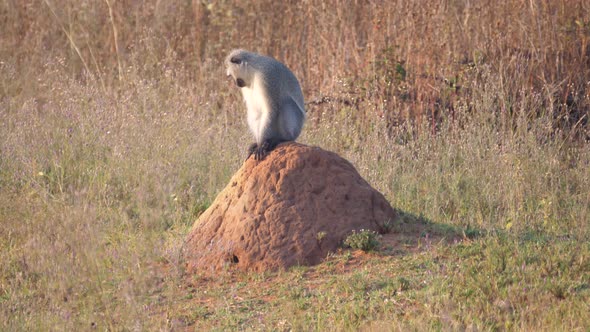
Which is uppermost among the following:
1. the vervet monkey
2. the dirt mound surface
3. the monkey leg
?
the vervet monkey

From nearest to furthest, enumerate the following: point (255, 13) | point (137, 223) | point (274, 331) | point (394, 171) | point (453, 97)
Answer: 1. point (274, 331)
2. point (137, 223)
3. point (394, 171)
4. point (453, 97)
5. point (255, 13)

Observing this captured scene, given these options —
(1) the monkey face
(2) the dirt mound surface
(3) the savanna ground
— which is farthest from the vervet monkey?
(3) the savanna ground

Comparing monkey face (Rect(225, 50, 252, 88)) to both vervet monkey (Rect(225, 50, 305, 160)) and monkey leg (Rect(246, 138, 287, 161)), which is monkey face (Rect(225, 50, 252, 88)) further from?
monkey leg (Rect(246, 138, 287, 161))

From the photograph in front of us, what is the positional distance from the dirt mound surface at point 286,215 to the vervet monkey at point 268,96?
0.46 meters

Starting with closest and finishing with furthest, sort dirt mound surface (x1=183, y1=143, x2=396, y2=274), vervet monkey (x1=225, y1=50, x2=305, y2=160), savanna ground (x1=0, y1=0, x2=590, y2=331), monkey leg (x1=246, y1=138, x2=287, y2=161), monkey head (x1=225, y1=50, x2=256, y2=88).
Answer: savanna ground (x1=0, y1=0, x2=590, y2=331), dirt mound surface (x1=183, y1=143, x2=396, y2=274), monkey leg (x1=246, y1=138, x2=287, y2=161), vervet monkey (x1=225, y1=50, x2=305, y2=160), monkey head (x1=225, y1=50, x2=256, y2=88)

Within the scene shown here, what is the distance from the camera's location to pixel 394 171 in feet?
28.2

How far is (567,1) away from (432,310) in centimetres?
683

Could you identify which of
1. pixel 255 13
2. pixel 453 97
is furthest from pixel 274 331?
pixel 255 13

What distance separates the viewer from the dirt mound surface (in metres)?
6.36

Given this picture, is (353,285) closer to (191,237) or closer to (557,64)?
(191,237)

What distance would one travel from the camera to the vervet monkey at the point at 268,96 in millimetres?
7180

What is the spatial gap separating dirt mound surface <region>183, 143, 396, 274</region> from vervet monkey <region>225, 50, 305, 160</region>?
0.46 m

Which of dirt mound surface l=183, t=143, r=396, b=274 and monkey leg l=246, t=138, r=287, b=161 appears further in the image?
monkey leg l=246, t=138, r=287, b=161

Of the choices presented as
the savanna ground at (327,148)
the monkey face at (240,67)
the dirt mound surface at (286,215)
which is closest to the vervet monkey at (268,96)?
the monkey face at (240,67)
